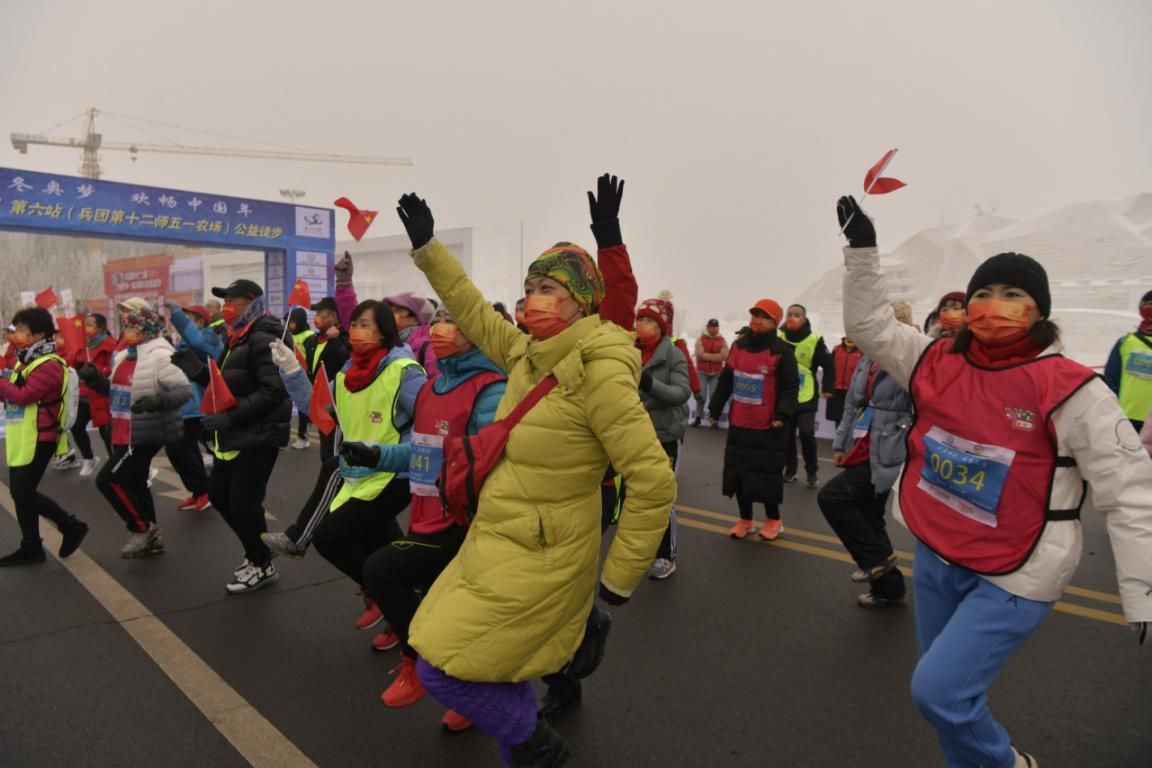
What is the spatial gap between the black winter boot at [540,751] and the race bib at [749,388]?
377 cm

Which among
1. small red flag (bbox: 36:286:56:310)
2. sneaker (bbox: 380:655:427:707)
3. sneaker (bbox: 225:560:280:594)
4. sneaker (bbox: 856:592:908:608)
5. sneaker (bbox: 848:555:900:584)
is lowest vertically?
sneaker (bbox: 225:560:280:594)

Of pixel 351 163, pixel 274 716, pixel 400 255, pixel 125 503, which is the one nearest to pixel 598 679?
pixel 274 716

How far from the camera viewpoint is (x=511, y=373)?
2.66 meters

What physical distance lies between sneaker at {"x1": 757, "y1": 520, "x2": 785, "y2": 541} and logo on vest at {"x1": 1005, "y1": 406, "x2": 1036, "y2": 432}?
388 cm

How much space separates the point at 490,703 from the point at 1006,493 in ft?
5.82

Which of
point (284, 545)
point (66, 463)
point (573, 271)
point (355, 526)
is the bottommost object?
point (66, 463)

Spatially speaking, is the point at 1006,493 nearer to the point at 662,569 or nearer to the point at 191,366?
the point at 662,569

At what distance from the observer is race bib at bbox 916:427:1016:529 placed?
228cm

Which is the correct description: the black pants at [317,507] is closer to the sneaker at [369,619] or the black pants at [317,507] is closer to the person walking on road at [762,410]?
the sneaker at [369,619]

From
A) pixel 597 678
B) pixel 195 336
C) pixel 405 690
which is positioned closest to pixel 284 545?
pixel 405 690

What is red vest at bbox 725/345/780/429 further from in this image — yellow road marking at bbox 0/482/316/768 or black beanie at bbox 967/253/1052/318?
yellow road marking at bbox 0/482/316/768

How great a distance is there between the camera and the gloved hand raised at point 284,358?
423 centimetres

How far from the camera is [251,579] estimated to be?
4.79m

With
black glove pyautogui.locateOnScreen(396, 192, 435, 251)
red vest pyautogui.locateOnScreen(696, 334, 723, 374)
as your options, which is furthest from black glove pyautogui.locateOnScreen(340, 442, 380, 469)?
red vest pyautogui.locateOnScreen(696, 334, 723, 374)
